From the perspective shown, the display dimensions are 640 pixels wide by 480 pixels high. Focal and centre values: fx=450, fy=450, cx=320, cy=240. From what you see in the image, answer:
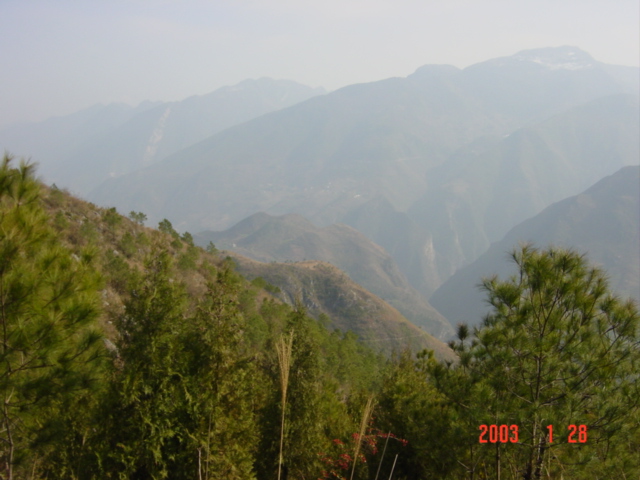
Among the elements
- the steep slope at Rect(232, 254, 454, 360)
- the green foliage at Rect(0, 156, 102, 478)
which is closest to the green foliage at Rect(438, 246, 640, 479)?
the green foliage at Rect(0, 156, 102, 478)

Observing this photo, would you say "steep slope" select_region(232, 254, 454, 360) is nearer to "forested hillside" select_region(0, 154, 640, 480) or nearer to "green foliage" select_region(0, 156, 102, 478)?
"forested hillside" select_region(0, 154, 640, 480)

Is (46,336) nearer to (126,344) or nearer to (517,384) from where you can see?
(126,344)

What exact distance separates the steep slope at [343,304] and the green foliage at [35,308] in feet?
293

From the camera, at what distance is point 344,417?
1747 cm

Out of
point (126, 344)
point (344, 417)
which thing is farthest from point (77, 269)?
point (344, 417)

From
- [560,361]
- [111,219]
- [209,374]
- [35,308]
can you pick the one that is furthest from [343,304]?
[35,308]

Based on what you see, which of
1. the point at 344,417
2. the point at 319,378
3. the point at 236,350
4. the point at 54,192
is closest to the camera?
the point at 236,350

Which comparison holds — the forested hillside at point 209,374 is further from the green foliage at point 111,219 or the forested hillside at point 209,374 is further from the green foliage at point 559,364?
the green foliage at point 111,219

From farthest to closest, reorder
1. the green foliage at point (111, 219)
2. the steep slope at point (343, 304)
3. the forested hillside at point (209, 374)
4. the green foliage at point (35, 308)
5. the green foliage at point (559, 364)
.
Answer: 1. the steep slope at point (343, 304)
2. the green foliage at point (111, 219)
3. the green foliage at point (559, 364)
4. the forested hillside at point (209, 374)
5. the green foliage at point (35, 308)

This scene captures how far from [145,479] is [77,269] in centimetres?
453
